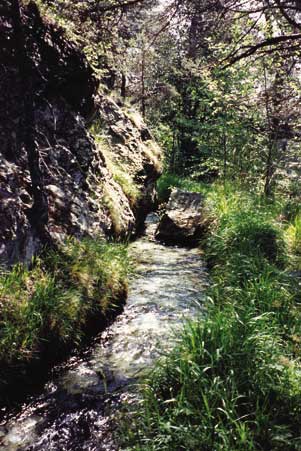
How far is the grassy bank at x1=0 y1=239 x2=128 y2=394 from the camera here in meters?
3.52

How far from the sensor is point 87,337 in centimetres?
446

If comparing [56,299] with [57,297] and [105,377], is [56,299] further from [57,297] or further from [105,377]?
[105,377]

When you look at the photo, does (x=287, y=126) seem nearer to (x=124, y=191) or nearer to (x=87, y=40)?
(x=124, y=191)

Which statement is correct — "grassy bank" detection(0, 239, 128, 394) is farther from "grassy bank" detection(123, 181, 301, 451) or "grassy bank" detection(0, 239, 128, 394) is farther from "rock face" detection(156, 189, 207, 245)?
"rock face" detection(156, 189, 207, 245)

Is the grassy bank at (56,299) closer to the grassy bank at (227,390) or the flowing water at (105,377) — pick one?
the flowing water at (105,377)

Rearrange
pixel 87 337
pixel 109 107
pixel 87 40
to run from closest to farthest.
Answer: pixel 87 337, pixel 87 40, pixel 109 107

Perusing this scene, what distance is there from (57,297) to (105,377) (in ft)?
3.28

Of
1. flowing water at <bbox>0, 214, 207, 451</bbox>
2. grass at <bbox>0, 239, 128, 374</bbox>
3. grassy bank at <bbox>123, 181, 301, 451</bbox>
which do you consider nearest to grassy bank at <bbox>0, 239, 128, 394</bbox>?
grass at <bbox>0, 239, 128, 374</bbox>

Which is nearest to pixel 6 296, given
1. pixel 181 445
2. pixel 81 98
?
pixel 181 445

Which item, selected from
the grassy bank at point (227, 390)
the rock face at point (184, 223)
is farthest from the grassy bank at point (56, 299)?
the rock face at point (184, 223)

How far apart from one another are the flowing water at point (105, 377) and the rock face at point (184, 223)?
2.40 metres

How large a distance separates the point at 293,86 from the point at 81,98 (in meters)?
4.94

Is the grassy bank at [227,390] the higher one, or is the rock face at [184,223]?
the rock face at [184,223]

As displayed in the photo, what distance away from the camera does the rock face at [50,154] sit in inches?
185
